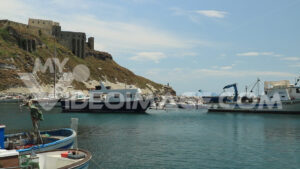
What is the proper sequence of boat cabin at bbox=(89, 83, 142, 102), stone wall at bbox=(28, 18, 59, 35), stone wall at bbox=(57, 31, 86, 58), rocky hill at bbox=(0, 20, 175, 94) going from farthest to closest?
stone wall at bbox=(57, 31, 86, 58)
stone wall at bbox=(28, 18, 59, 35)
rocky hill at bbox=(0, 20, 175, 94)
boat cabin at bbox=(89, 83, 142, 102)

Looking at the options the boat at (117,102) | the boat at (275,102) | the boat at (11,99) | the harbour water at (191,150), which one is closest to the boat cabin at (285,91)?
the boat at (275,102)

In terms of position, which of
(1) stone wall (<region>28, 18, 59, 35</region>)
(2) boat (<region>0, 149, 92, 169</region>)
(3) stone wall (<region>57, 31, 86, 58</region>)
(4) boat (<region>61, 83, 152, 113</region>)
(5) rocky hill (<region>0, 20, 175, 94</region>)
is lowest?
(2) boat (<region>0, 149, 92, 169</region>)

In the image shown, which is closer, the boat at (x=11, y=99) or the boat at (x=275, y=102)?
the boat at (x=275, y=102)

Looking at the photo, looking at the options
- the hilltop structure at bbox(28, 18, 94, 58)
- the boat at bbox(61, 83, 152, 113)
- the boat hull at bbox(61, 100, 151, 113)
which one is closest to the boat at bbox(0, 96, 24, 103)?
the boat hull at bbox(61, 100, 151, 113)

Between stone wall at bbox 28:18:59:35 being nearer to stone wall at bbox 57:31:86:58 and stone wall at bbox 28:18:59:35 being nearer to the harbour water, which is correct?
stone wall at bbox 57:31:86:58

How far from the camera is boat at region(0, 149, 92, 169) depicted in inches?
522

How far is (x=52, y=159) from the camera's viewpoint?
1745 centimetres

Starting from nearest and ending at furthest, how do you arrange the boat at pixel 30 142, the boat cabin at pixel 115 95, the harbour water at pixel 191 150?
1. the boat at pixel 30 142
2. the harbour water at pixel 191 150
3. the boat cabin at pixel 115 95

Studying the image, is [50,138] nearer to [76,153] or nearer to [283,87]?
[76,153]

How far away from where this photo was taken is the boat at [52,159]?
13.3 meters

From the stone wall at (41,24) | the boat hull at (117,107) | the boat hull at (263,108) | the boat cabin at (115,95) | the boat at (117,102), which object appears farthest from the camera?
the stone wall at (41,24)

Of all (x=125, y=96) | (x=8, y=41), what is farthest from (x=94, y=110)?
(x=8, y=41)

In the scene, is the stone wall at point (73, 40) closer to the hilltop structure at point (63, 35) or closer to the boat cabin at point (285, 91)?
the hilltop structure at point (63, 35)

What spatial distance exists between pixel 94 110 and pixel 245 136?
47.0m
